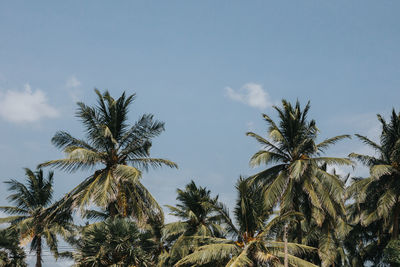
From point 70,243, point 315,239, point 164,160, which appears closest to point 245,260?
point 164,160

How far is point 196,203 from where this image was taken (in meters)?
37.1

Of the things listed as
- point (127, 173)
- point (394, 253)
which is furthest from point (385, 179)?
point (127, 173)

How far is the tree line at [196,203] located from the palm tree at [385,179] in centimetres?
7

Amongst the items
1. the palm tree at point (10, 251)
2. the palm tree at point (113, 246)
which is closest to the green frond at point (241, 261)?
the palm tree at point (113, 246)

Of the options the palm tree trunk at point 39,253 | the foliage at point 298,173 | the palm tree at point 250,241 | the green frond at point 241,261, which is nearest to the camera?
the green frond at point 241,261

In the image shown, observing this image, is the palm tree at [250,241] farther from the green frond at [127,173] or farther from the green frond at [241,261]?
the green frond at [127,173]

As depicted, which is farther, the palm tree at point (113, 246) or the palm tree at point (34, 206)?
the palm tree at point (34, 206)

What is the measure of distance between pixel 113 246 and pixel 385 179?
1963 cm

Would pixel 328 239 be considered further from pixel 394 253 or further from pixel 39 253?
pixel 39 253

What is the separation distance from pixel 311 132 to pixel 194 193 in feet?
36.4

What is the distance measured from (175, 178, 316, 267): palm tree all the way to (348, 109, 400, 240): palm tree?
366 inches

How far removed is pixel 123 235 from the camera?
23.6 metres

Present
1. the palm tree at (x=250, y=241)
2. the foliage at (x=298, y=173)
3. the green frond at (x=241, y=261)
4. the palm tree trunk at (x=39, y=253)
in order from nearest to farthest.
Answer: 1. the green frond at (x=241, y=261)
2. the palm tree at (x=250, y=241)
3. the foliage at (x=298, y=173)
4. the palm tree trunk at (x=39, y=253)

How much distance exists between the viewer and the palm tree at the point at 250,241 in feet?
75.9
